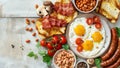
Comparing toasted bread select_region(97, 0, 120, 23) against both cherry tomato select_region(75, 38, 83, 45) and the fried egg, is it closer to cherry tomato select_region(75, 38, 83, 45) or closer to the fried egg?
the fried egg

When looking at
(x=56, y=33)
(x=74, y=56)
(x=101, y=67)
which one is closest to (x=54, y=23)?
(x=56, y=33)

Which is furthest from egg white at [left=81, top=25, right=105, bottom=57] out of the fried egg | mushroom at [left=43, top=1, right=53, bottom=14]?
mushroom at [left=43, top=1, right=53, bottom=14]

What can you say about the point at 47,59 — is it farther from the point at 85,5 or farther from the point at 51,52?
the point at 85,5

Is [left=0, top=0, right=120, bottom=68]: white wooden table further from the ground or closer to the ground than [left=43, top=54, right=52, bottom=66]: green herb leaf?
further from the ground

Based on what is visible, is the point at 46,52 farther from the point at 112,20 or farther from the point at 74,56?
the point at 112,20

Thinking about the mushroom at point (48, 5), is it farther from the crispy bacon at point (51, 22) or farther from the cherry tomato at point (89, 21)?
the cherry tomato at point (89, 21)
